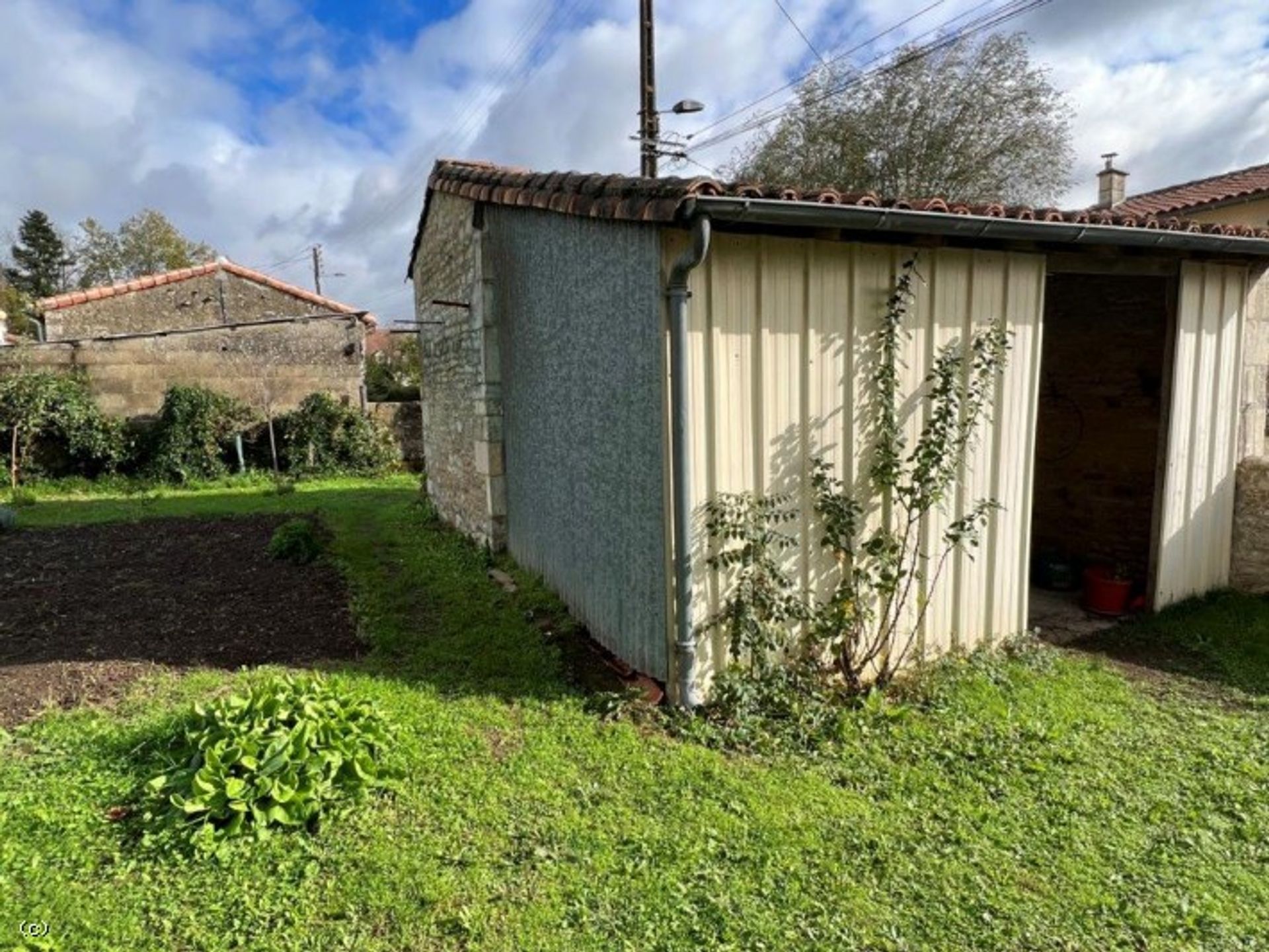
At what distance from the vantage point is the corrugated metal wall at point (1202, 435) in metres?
5.98

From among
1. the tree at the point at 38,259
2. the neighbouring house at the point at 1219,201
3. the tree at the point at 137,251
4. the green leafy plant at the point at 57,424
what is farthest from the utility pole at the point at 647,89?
the tree at the point at 38,259

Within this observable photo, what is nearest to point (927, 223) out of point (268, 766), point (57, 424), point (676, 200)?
point (676, 200)

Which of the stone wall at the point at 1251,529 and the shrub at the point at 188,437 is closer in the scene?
the stone wall at the point at 1251,529

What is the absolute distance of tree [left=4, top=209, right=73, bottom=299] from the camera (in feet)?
144

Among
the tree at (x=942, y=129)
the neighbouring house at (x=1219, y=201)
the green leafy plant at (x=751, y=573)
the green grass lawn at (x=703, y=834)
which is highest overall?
the tree at (x=942, y=129)

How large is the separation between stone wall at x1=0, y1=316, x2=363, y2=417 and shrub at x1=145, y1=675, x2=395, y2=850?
14.2 m

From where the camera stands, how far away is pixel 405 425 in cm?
1748

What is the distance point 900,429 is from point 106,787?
15.7 feet

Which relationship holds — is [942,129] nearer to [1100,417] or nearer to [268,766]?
[1100,417]

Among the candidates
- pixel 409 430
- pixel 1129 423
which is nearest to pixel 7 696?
pixel 1129 423

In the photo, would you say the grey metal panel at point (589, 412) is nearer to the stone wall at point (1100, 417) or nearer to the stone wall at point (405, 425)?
the stone wall at point (1100, 417)

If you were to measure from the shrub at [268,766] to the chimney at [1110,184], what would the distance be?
73.4ft

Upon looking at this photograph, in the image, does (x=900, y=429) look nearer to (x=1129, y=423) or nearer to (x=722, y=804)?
(x=722, y=804)

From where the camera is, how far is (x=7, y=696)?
184 inches
